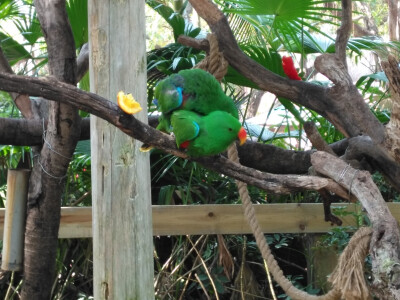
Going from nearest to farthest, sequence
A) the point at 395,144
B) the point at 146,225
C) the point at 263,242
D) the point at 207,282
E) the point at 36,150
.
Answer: the point at 395,144, the point at 146,225, the point at 263,242, the point at 36,150, the point at 207,282

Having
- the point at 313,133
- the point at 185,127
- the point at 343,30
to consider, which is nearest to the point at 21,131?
the point at 185,127

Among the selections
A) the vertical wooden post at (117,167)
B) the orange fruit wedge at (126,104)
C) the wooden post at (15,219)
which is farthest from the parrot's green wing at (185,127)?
the wooden post at (15,219)

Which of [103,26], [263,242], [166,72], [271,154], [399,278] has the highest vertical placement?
[166,72]

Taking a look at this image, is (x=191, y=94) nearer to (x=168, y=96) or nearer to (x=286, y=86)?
(x=168, y=96)

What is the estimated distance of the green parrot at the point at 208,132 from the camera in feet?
4.71

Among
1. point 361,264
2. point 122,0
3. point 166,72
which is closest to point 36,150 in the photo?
point 166,72

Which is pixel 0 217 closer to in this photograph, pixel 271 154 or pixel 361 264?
pixel 271 154

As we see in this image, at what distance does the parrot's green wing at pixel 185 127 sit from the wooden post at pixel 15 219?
1.28 meters

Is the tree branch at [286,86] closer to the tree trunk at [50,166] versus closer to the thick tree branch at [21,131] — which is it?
the tree trunk at [50,166]

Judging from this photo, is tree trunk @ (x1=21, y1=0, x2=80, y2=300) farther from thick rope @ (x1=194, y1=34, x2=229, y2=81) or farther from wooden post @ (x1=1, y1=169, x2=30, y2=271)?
thick rope @ (x1=194, y1=34, x2=229, y2=81)

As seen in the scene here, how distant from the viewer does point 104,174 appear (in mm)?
1788

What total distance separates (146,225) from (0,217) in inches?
48.1

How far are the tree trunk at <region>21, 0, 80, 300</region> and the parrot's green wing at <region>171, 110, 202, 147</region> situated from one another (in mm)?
825

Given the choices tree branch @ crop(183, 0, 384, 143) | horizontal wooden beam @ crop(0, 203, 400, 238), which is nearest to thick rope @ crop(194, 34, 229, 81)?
tree branch @ crop(183, 0, 384, 143)
